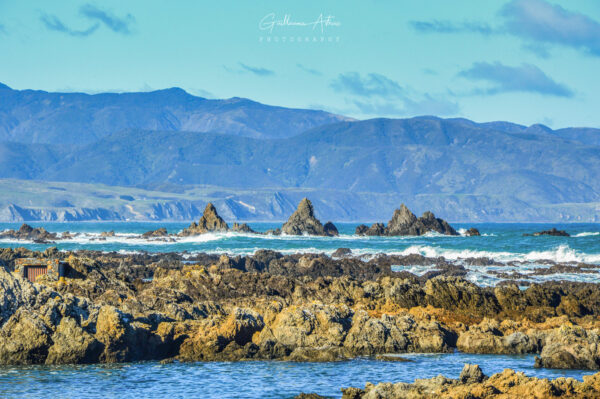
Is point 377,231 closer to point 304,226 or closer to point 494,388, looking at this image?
point 304,226

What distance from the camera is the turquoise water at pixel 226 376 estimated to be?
1731 centimetres

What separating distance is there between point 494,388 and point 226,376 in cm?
612

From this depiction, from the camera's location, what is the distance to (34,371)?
18953mm

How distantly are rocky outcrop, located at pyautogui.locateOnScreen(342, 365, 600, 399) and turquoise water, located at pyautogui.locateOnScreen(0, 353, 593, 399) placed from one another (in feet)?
6.16

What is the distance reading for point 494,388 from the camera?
14.8m

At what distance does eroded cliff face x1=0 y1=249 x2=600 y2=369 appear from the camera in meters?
19.7

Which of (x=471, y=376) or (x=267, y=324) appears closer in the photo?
(x=471, y=376)

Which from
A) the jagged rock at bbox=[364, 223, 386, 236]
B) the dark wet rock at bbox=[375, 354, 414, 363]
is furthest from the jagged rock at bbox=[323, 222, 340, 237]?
the dark wet rock at bbox=[375, 354, 414, 363]

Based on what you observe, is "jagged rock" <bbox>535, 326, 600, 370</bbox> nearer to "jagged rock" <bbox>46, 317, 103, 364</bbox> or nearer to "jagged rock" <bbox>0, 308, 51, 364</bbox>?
"jagged rock" <bbox>46, 317, 103, 364</bbox>

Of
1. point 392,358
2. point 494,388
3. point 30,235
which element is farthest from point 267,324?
point 30,235

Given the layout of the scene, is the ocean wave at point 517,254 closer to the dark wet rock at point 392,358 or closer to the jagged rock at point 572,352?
the jagged rock at point 572,352

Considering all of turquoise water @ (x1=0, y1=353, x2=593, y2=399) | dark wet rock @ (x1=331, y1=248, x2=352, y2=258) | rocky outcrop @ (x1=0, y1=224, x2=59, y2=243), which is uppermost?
rocky outcrop @ (x1=0, y1=224, x2=59, y2=243)

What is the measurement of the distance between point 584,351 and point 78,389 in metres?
10.1

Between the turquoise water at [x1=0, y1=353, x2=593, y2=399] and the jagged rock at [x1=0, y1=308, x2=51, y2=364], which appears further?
the jagged rock at [x1=0, y1=308, x2=51, y2=364]
